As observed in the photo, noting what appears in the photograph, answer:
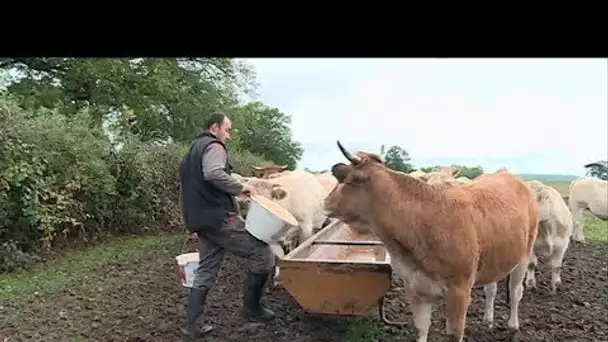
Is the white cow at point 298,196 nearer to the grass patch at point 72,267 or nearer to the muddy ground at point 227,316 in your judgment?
the muddy ground at point 227,316

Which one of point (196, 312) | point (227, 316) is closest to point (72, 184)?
point (227, 316)

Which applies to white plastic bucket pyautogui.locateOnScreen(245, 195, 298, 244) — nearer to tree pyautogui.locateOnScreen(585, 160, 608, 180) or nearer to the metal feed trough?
the metal feed trough

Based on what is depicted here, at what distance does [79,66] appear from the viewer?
35.3 feet

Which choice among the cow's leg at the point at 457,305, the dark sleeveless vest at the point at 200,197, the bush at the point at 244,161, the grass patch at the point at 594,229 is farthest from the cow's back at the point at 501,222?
the bush at the point at 244,161

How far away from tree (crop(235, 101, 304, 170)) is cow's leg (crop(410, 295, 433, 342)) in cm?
798

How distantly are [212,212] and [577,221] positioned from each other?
5.65 metres

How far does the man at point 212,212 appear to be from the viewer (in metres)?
3.84

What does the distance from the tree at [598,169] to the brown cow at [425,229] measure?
4.34 meters

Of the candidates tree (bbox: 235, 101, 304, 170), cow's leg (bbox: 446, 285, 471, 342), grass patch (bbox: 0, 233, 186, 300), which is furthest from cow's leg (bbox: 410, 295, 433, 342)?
tree (bbox: 235, 101, 304, 170)

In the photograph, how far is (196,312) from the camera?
4.00 metres
